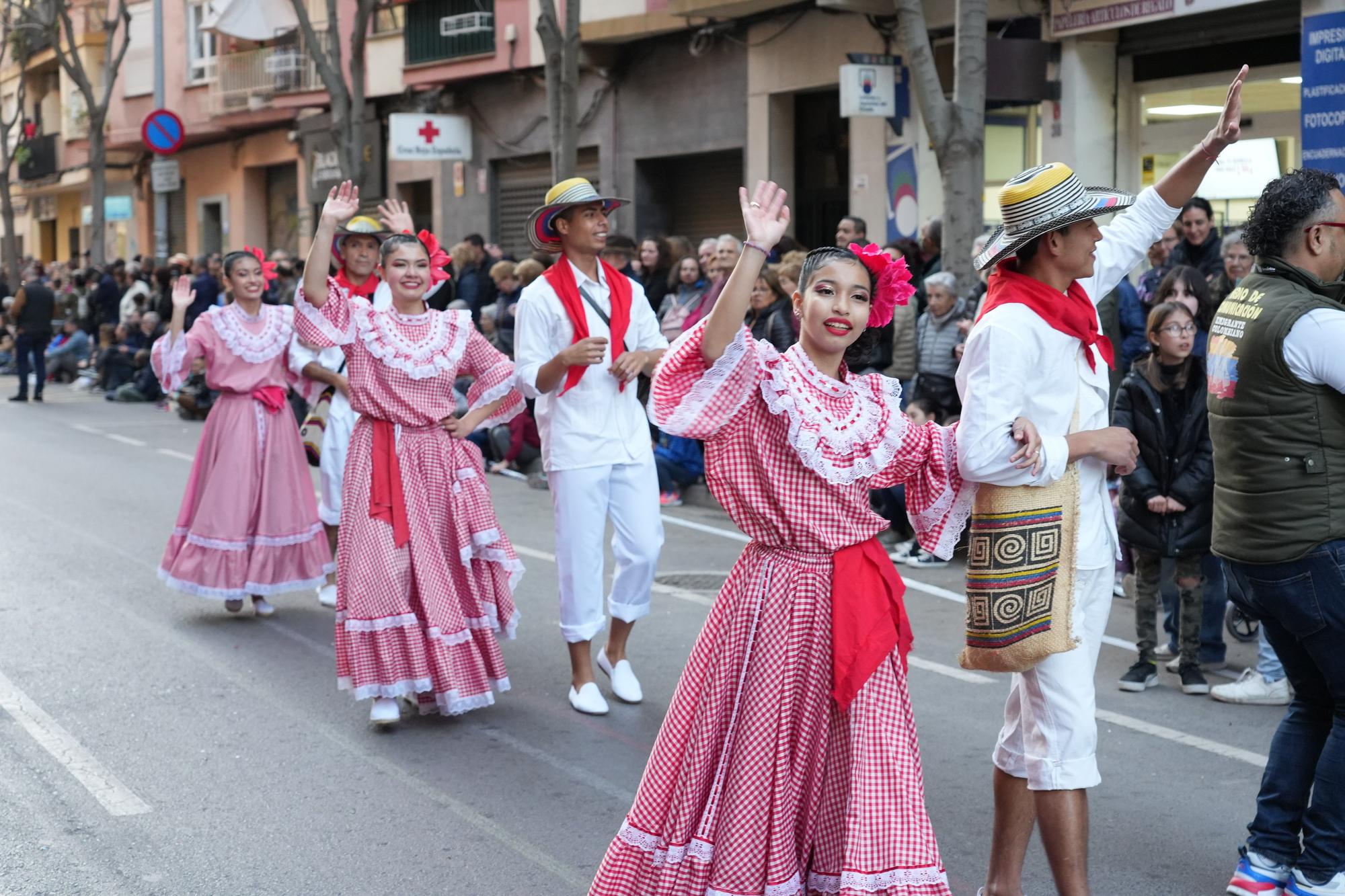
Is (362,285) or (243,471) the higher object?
(362,285)

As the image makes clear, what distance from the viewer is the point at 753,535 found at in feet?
13.7

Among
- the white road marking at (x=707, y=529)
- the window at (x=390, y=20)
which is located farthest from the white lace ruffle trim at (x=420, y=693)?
the window at (x=390, y=20)

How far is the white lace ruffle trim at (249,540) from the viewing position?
8.70 metres

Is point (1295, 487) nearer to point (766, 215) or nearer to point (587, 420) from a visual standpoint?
point (766, 215)

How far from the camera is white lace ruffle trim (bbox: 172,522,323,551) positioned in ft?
28.6

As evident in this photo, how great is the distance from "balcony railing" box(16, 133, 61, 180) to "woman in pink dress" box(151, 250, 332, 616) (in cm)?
4209

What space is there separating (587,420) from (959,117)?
6669 mm

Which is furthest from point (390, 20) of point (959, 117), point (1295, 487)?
point (1295, 487)

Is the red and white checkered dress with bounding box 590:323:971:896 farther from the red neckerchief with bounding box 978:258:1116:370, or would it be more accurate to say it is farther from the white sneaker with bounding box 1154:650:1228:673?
the white sneaker with bounding box 1154:650:1228:673

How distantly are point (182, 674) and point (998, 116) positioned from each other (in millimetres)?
11718

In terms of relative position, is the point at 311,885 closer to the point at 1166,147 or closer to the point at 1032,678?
the point at 1032,678

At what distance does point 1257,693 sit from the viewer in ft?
23.0

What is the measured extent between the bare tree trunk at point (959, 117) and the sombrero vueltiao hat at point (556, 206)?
234 inches

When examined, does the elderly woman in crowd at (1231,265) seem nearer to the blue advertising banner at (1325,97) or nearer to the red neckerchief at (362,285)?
the blue advertising banner at (1325,97)
